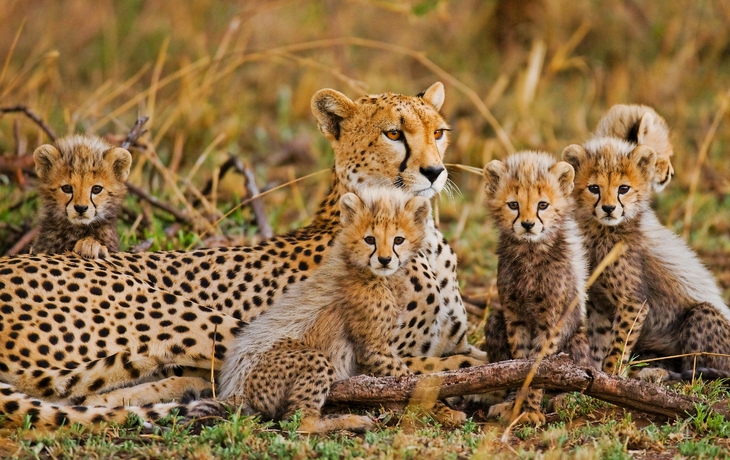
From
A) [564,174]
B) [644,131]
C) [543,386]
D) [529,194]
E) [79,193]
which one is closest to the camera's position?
[543,386]

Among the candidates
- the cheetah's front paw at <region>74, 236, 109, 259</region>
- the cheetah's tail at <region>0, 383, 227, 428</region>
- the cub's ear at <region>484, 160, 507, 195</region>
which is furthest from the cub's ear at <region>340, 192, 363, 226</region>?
the cheetah's front paw at <region>74, 236, 109, 259</region>

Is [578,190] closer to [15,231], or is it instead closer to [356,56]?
[15,231]

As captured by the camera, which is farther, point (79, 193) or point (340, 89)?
point (340, 89)

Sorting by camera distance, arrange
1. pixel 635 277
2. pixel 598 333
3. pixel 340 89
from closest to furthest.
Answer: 1. pixel 635 277
2. pixel 598 333
3. pixel 340 89

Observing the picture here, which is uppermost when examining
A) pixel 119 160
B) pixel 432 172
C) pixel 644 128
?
pixel 644 128

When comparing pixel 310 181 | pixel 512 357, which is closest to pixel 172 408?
pixel 512 357

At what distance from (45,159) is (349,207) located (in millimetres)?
1705

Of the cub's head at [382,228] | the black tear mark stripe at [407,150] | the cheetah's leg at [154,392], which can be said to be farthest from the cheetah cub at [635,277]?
the cheetah's leg at [154,392]

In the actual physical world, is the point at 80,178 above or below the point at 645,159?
below

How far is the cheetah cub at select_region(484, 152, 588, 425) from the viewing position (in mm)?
4316

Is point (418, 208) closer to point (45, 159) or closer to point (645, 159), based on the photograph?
point (645, 159)

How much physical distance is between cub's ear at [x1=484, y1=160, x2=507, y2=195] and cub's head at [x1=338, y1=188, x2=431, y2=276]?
0.29m

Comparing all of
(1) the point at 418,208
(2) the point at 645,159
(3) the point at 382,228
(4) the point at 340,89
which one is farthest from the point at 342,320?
(4) the point at 340,89

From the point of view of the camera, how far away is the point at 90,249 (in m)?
4.88
